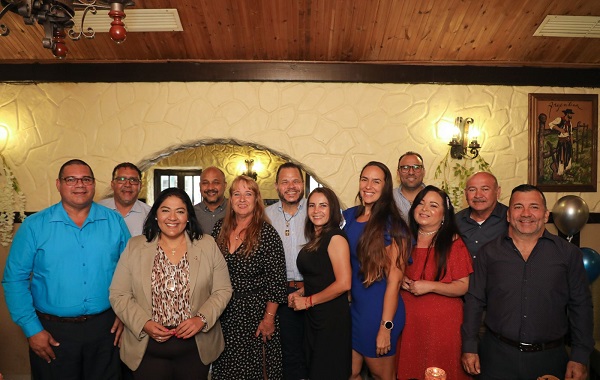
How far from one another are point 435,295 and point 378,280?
320 mm

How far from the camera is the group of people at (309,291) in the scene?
8.20ft

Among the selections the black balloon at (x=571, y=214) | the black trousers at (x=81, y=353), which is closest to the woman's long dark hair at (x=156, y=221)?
the black trousers at (x=81, y=353)

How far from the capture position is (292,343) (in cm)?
324

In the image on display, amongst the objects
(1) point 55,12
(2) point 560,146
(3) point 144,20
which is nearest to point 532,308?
(2) point 560,146

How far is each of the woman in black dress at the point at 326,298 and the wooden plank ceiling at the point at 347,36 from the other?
1.89m

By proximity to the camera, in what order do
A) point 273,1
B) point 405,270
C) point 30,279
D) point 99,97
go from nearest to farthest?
point 405,270, point 30,279, point 273,1, point 99,97

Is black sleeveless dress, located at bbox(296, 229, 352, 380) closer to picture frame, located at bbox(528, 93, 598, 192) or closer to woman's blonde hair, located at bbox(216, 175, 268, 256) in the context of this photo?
woman's blonde hair, located at bbox(216, 175, 268, 256)

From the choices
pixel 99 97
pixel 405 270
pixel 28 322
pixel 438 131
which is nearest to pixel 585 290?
pixel 405 270

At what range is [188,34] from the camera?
4156 mm

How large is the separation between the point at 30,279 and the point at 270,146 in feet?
7.70

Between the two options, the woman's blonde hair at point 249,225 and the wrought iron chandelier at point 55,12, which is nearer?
the wrought iron chandelier at point 55,12

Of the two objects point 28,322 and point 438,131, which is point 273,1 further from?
point 28,322

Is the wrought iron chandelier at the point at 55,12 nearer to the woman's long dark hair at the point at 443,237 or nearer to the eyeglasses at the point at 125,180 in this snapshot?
the eyeglasses at the point at 125,180

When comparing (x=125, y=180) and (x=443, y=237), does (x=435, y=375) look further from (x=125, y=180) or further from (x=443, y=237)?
(x=125, y=180)
